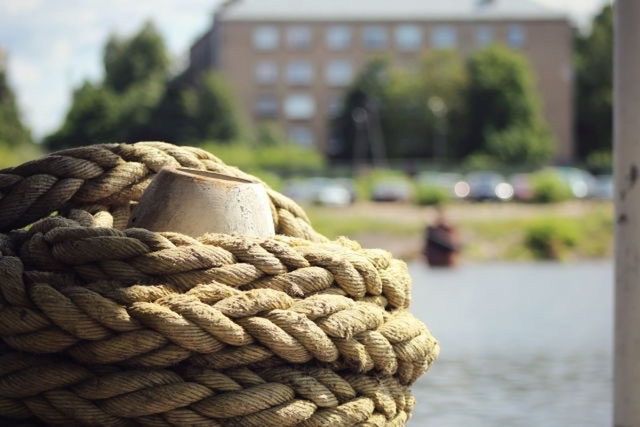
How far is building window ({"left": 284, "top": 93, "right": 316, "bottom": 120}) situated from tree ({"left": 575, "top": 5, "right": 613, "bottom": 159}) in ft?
58.5

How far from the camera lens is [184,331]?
7.95ft

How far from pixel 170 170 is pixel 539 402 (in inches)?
317

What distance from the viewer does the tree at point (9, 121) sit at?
50.2m

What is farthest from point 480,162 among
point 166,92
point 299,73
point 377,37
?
point 299,73

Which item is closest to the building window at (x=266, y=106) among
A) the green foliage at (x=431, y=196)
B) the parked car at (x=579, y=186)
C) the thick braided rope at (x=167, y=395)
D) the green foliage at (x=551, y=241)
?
the parked car at (x=579, y=186)

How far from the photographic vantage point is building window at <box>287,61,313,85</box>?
328 ft

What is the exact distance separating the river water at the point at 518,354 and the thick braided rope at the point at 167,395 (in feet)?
18.5

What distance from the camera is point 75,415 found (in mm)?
2488

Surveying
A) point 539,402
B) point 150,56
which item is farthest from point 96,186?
point 150,56

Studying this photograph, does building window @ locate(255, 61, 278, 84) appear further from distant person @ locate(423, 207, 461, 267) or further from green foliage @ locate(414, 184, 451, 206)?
distant person @ locate(423, 207, 461, 267)

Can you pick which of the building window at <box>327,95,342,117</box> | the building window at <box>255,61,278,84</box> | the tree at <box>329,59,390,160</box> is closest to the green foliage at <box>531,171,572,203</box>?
the tree at <box>329,59,390,160</box>

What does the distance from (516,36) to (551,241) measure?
175 feet

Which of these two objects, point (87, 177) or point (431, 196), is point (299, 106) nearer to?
point (431, 196)

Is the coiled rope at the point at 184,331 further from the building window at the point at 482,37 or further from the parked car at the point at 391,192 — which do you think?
the building window at the point at 482,37
